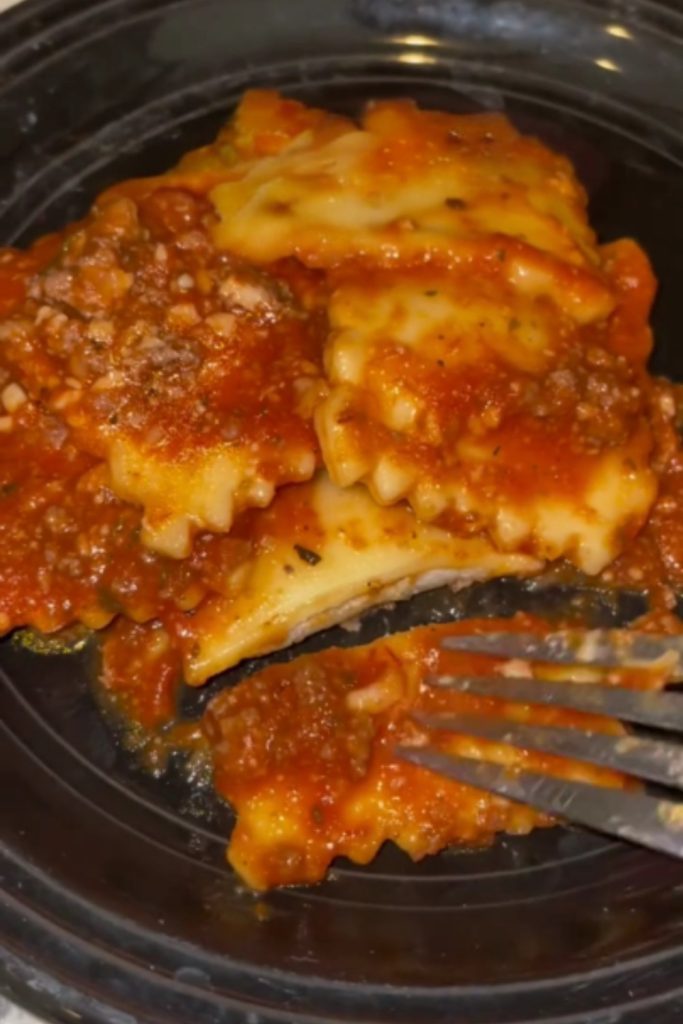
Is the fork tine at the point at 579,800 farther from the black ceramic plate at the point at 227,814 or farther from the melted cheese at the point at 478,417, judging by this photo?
the melted cheese at the point at 478,417

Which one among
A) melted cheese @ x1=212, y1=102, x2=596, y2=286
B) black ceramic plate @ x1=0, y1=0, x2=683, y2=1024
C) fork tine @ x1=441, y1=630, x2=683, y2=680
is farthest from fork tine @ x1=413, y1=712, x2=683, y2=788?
melted cheese @ x1=212, y1=102, x2=596, y2=286

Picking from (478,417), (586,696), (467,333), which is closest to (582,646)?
(586,696)

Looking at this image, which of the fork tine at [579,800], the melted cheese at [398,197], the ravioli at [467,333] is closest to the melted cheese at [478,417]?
the ravioli at [467,333]

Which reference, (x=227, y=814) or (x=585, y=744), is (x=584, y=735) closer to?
(x=585, y=744)

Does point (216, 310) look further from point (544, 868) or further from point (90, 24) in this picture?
point (544, 868)

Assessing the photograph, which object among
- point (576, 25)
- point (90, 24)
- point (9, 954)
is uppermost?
point (576, 25)

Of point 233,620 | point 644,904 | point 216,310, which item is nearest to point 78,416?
point 216,310
